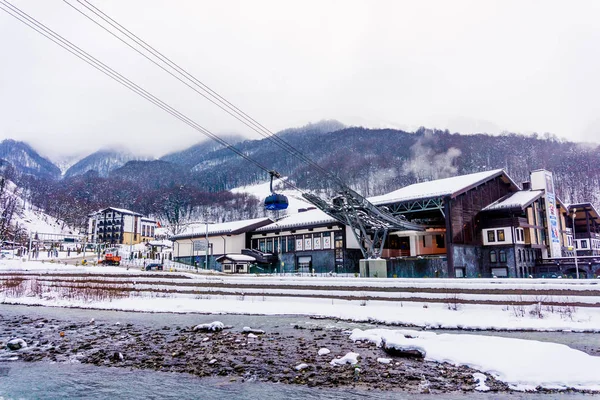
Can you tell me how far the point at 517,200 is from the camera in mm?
44750

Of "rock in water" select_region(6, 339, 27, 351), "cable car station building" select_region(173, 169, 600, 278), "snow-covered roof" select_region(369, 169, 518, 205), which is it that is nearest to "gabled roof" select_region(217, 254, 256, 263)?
"cable car station building" select_region(173, 169, 600, 278)

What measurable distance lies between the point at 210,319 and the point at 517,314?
1437 cm

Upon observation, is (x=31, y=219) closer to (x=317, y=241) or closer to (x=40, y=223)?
(x=40, y=223)

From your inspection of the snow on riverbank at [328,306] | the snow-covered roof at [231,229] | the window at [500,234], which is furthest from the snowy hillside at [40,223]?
the window at [500,234]

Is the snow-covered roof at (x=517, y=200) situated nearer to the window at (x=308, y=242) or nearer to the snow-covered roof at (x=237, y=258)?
the window at (x=308, y=242)

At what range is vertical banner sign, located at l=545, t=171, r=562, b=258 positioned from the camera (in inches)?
1858

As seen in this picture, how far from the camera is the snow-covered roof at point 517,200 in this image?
42.7 meters

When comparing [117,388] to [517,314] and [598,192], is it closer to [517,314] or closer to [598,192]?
[517,314]

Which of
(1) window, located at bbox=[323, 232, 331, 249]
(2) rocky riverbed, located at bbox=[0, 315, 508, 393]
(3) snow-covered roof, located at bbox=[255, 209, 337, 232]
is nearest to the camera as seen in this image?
(2) rocky riverbed, located at bbox=[0, 315, 508, 393]

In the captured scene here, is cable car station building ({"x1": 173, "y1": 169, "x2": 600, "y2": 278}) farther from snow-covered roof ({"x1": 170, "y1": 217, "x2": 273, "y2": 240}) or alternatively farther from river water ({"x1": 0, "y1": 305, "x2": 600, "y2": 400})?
river water ({"x1": 0, "y1": 305, "x2": 600, "y2": 400})

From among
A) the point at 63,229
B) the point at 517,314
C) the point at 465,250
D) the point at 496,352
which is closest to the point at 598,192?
the point at 465,250

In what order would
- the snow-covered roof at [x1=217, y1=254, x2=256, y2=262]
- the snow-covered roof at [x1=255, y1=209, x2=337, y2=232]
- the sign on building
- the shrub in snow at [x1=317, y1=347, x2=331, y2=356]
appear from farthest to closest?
the sign on building, the snow-covered roof at [x1=217, y1=254, x2=256, y2=262], the snow-covered roof at [x1=255, y1=209, x2=337, y2=232], the shrub in snow at [x1=317, y1=347, x2=331, y2=356]

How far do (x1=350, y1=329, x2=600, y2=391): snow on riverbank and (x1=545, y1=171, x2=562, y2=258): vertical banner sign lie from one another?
1596 inches

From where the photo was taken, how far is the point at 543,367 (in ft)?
32.2
